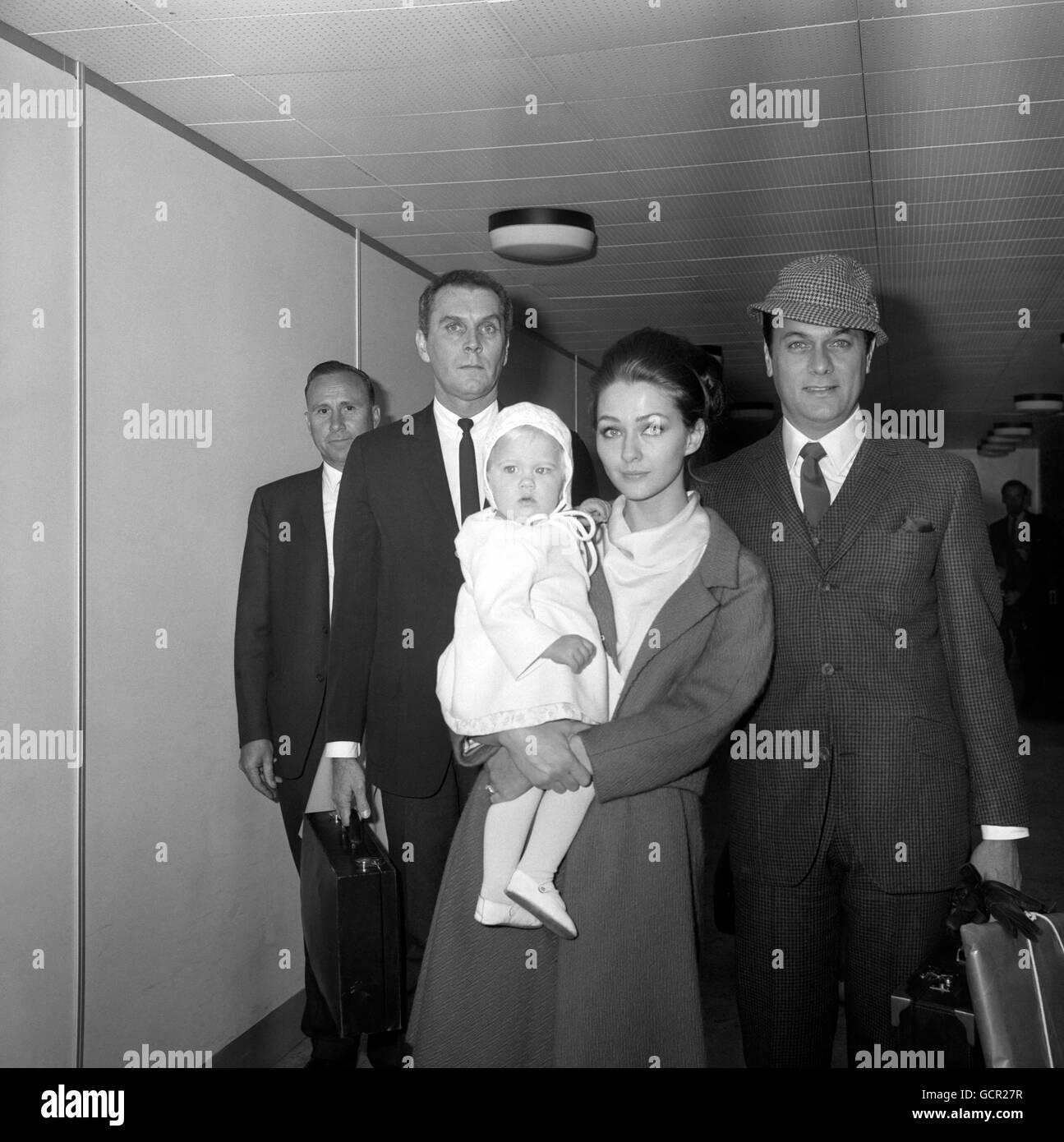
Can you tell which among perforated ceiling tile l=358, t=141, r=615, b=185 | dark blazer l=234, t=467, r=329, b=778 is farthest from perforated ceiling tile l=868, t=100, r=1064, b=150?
dark blazer l=234, t=467, r=329, b=778

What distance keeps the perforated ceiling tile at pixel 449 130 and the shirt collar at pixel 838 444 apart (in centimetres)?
165

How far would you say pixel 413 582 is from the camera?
99.7 inches

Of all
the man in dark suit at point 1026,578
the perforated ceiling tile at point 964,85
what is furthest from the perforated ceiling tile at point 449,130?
the man in dark suit at point 1026,578

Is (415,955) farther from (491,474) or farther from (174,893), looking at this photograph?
(491,474)

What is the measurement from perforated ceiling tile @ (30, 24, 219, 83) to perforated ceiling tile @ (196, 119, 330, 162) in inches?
15.7

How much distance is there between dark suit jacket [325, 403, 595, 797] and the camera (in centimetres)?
253

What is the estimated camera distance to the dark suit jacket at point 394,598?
253 cm

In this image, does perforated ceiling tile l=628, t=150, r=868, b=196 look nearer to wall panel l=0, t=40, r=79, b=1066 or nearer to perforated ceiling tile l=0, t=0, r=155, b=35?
perforated ceiling tile l=0, t=0, r=155, b=35

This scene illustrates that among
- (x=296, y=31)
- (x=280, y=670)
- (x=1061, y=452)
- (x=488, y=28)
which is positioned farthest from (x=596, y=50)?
(x=1061, y=452)

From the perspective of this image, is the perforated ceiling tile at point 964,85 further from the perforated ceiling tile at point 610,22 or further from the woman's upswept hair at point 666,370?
the woman's upswept hair at point 666,370

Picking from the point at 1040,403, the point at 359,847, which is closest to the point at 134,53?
the point at 359,847

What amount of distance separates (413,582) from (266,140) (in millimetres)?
1790

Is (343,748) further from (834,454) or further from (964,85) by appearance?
(964,85)

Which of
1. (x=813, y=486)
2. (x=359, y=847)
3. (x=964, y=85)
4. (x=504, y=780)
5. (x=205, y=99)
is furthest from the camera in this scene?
(x=964, y=85)
